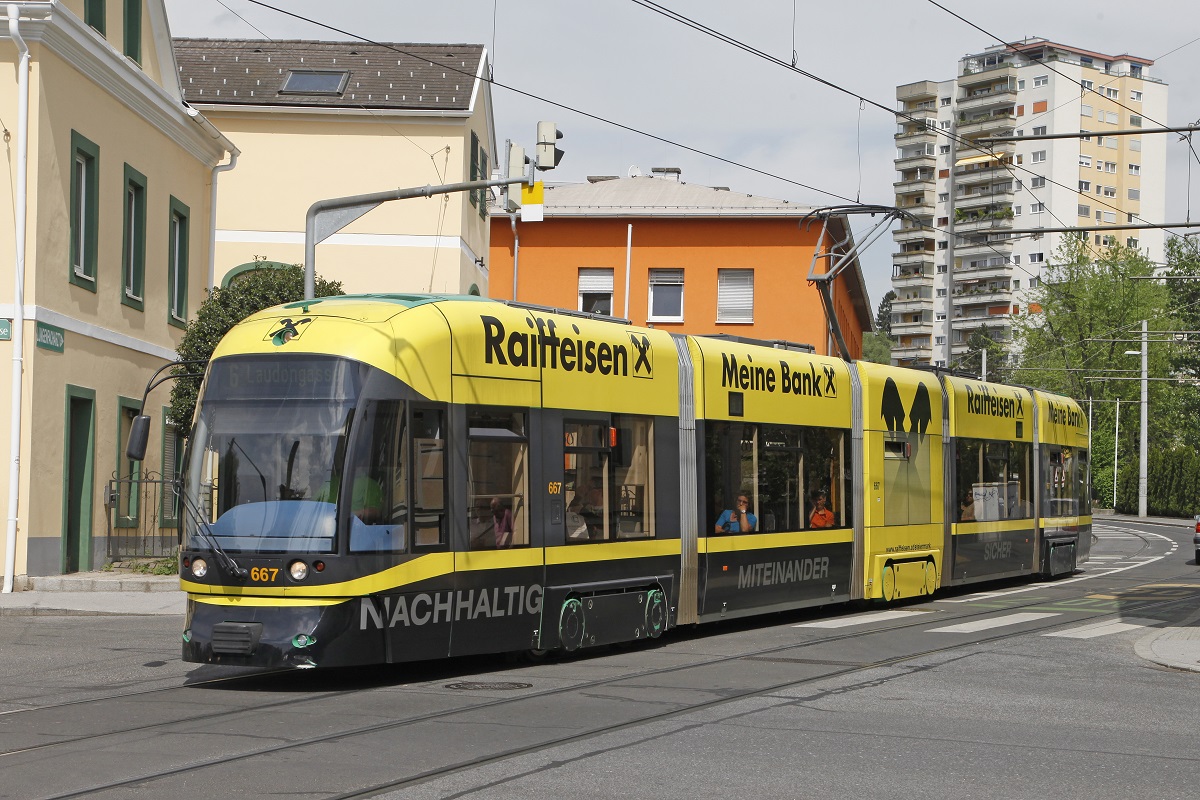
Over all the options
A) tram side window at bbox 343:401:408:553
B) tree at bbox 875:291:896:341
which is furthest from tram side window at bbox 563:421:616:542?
tree at bbox 875:291:896:341

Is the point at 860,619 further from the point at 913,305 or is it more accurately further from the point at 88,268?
the point at 913,305

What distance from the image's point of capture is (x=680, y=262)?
145 feet

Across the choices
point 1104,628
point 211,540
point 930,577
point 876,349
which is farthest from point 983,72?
point 211,540

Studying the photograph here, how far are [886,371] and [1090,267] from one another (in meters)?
66.9

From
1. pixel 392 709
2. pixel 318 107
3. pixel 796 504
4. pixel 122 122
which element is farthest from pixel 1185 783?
pixel 318 107

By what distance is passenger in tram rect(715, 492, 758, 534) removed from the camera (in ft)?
51.1

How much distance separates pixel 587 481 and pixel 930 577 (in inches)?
349

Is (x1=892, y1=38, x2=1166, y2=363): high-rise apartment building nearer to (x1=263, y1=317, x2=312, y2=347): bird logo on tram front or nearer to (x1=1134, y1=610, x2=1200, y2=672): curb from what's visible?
(x1=1134, y1=610, x2=1200, y2=672): curb

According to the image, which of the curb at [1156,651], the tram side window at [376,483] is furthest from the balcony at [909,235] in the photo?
the tram side window at [376,483]

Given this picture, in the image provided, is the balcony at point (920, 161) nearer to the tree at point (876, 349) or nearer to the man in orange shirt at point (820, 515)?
the tree at point (876, 349)

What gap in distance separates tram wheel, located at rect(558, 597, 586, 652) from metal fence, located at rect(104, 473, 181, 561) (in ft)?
36.7

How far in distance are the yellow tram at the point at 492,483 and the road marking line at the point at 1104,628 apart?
8.80 ft

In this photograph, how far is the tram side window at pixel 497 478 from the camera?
40.0 feet

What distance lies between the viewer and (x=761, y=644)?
14984 mm
